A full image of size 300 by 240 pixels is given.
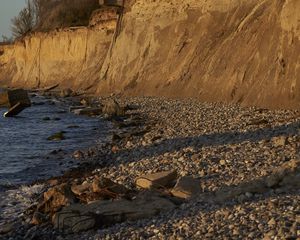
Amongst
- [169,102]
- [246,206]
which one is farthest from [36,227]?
[169,102]

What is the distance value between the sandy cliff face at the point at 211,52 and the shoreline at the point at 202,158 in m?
1.11

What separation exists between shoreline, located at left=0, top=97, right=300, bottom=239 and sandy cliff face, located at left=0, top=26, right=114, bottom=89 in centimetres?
2287

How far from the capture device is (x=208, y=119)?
1830 cm

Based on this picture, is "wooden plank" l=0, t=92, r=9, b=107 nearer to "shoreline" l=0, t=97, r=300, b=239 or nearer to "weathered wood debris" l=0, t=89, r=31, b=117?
"weathered wood debris" l=0, t=89, r=31, b=117

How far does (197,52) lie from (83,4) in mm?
34593

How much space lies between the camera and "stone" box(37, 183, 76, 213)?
941cm

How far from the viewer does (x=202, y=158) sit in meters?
11.7

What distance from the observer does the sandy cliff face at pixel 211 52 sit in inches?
736

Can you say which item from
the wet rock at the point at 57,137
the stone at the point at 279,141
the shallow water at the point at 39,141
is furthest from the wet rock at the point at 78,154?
the stone at the point at 279,141

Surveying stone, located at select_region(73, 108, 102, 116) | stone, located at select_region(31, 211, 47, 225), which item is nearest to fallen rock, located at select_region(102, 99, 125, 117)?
stone, located at select_region(73, 108, 102, 116)

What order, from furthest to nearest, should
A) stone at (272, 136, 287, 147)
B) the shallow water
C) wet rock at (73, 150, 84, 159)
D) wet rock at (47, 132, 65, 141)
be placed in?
wet rock at (47, 132, 65, 141)
wet rock at (73, 150, 84, 159)
the shallow water
stone at (272, 136, 287, 147)

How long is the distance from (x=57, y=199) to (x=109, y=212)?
1.79m

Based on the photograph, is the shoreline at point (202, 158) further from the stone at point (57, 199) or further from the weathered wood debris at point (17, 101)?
the weathered wood debris at point (17, 101)

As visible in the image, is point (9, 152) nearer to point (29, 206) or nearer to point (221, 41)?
point (29, 206)
